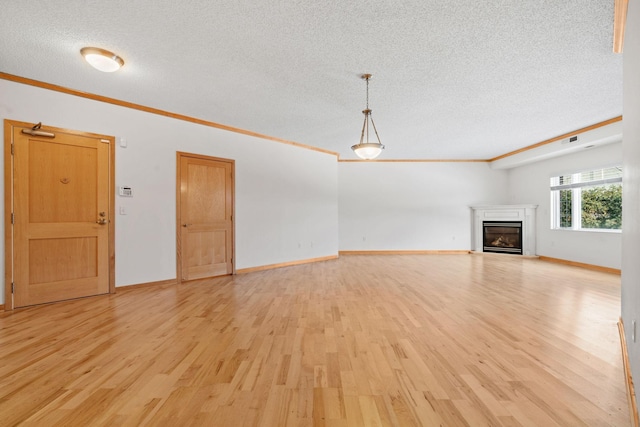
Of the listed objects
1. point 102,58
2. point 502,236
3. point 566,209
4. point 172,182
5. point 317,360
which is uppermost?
point 102,58

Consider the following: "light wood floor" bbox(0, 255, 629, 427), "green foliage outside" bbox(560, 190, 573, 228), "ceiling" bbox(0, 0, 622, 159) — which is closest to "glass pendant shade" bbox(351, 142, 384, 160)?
"ceiling" bbox(0, 0, 622, 159)

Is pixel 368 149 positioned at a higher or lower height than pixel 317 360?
higher

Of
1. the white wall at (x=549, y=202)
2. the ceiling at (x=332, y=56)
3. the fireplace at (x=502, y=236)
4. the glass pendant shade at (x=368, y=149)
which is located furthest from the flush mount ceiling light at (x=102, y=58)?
the fireplace at (x=502, y=236)

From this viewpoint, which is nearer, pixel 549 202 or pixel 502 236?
pixel 549 202

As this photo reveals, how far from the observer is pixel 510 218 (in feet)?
26.3

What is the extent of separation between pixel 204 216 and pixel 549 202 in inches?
298

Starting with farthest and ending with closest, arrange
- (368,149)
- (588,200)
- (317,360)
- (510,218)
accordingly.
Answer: (510,218) < (588,200) < (368,149) < (317,360)

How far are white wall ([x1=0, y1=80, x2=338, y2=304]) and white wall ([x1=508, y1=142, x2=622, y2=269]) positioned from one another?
5.16 meters

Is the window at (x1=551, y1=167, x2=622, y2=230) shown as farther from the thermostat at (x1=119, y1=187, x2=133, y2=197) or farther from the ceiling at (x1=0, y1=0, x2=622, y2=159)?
the thermostat at (x1=119, y1=187, x2=133, y2=197)

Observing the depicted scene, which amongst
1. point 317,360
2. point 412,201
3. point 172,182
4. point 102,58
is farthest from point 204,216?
point 412,201

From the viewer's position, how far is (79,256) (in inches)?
157

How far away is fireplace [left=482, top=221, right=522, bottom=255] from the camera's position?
796cm

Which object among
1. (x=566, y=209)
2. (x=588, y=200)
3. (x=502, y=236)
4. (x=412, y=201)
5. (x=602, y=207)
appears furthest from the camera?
(x=412, y=201)

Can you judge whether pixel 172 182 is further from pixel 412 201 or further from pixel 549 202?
pixel 549 202
